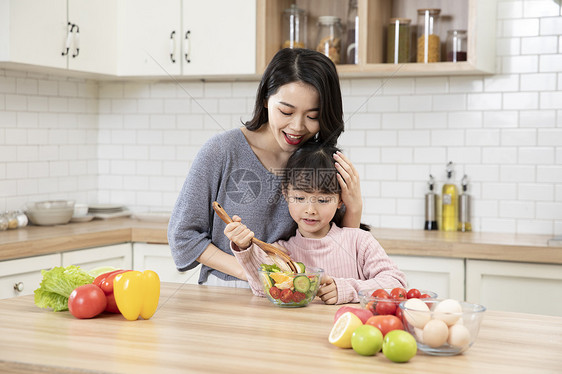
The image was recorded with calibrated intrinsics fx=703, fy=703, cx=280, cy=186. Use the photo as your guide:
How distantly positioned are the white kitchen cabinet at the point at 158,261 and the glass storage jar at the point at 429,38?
166cm

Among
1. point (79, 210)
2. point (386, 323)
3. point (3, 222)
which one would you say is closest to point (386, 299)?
point (386, 323)

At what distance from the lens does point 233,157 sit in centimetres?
232

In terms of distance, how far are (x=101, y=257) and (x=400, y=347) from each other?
102 inches

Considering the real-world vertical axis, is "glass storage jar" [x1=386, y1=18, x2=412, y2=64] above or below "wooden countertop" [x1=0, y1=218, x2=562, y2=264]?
above

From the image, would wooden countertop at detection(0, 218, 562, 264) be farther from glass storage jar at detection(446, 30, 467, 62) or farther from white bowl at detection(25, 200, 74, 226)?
glass storage jar at detection(446, 30, 467, 62)

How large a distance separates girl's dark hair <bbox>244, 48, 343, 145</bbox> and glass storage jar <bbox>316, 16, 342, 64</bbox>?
59.3 inches

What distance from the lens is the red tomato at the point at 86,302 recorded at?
1747 mm

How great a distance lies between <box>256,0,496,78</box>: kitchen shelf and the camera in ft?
11.4

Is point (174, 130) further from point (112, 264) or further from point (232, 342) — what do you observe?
point (232, 342)

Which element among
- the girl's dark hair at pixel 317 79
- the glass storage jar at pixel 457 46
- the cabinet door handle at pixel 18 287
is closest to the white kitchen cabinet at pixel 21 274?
the cabinet door handle at pixel 18 287

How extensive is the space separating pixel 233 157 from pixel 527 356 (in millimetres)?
1189

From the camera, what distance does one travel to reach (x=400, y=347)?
1.36 m

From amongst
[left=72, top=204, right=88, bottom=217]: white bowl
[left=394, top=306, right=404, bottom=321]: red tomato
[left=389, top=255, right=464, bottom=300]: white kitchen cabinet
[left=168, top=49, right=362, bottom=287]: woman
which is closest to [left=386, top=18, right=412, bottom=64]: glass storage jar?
[left=389, top=255, right=464, bottom=300]: white kitchen cabinet

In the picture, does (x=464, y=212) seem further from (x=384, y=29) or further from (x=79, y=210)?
(x=79, y=210)
